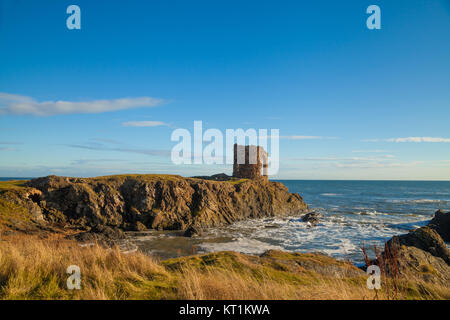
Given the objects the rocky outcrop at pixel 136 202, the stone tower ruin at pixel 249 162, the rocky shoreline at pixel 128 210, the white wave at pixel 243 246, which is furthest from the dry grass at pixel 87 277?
the stone tower ruin at pixel 249 162

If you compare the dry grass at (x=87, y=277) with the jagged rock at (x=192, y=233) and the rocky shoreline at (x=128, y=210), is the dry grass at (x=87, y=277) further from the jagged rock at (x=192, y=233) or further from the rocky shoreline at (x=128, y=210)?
the jagged rock at (x=192, y=233)

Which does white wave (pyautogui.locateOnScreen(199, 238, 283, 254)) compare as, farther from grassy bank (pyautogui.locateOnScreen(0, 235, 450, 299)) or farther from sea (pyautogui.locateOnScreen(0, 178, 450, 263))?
grassy bank (pyautogui.locateOnScreen(0, 235, 450, 299))

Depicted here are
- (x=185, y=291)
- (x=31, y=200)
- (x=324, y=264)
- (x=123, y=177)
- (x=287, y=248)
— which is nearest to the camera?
(x=185, y=291)

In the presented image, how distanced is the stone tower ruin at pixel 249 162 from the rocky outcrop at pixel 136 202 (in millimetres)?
14727

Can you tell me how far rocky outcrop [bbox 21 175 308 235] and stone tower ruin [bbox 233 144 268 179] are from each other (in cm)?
1473

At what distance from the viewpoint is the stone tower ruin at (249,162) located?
185ft

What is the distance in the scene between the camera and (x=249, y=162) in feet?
186

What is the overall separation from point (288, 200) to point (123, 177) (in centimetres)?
3111

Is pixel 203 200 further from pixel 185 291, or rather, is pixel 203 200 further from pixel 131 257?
pixel 185 291

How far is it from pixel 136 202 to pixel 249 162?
30318 millimetres

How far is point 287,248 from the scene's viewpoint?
78.9 ft

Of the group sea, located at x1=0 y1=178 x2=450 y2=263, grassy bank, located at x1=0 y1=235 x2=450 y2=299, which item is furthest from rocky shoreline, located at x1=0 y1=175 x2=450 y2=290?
grassy bank, located at x1=0 y1=235 x2=450 y2=299
